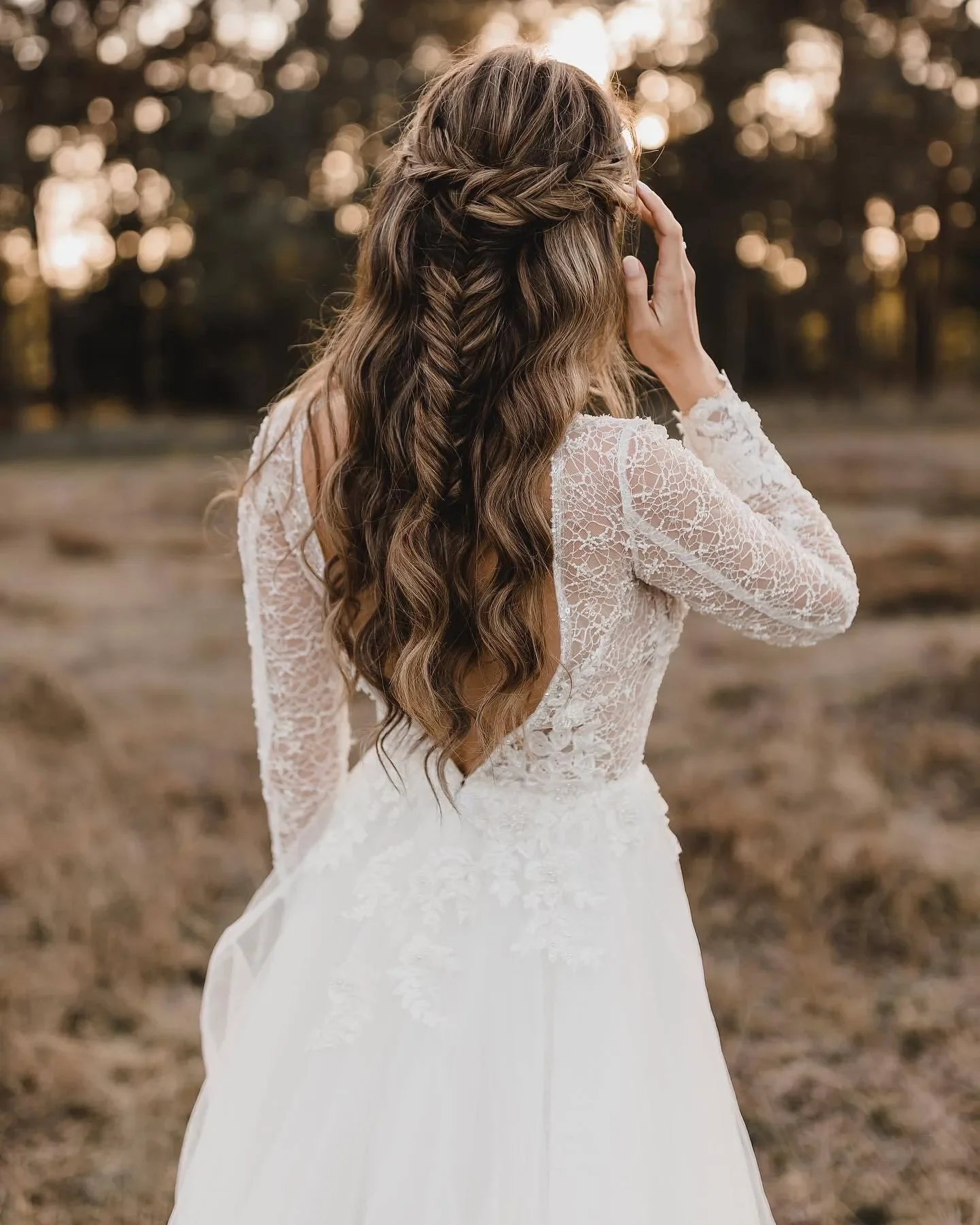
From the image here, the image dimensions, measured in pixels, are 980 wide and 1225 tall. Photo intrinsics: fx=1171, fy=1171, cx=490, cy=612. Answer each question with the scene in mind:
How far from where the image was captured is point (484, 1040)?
152cm

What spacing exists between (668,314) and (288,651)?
73 centimetres

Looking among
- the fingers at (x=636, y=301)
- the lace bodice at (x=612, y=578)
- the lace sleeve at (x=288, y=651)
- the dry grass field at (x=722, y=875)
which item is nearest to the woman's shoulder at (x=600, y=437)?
the lace bodice at (x=612, y=578)

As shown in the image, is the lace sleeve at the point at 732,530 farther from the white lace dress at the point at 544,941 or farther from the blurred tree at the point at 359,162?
the blurred tree at the point at 359,162

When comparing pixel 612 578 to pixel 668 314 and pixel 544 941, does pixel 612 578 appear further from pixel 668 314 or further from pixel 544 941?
pixel 544 941

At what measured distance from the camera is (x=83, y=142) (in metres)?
21.4

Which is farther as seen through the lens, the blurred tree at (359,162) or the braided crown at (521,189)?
the blurred tree at (359,162)

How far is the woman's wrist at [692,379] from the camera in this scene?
5.22 ft

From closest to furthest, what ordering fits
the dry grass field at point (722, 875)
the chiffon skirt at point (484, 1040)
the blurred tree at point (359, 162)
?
the chiffon skirt at point (484, 1040) → the dry grass field at point (722, 875) → the blurred tree at point (359, 162)

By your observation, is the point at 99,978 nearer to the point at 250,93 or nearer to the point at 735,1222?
the point at 735,1222

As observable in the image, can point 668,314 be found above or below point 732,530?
above

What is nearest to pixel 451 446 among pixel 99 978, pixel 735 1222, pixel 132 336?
pixel 735 1222

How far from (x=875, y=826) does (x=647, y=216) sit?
3.61 m

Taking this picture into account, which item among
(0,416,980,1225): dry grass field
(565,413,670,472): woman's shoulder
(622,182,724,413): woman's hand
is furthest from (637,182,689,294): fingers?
(0,416,980,1225): dry grass field

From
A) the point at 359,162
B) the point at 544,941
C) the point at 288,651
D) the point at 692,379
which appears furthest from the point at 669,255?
the point at 359,162
